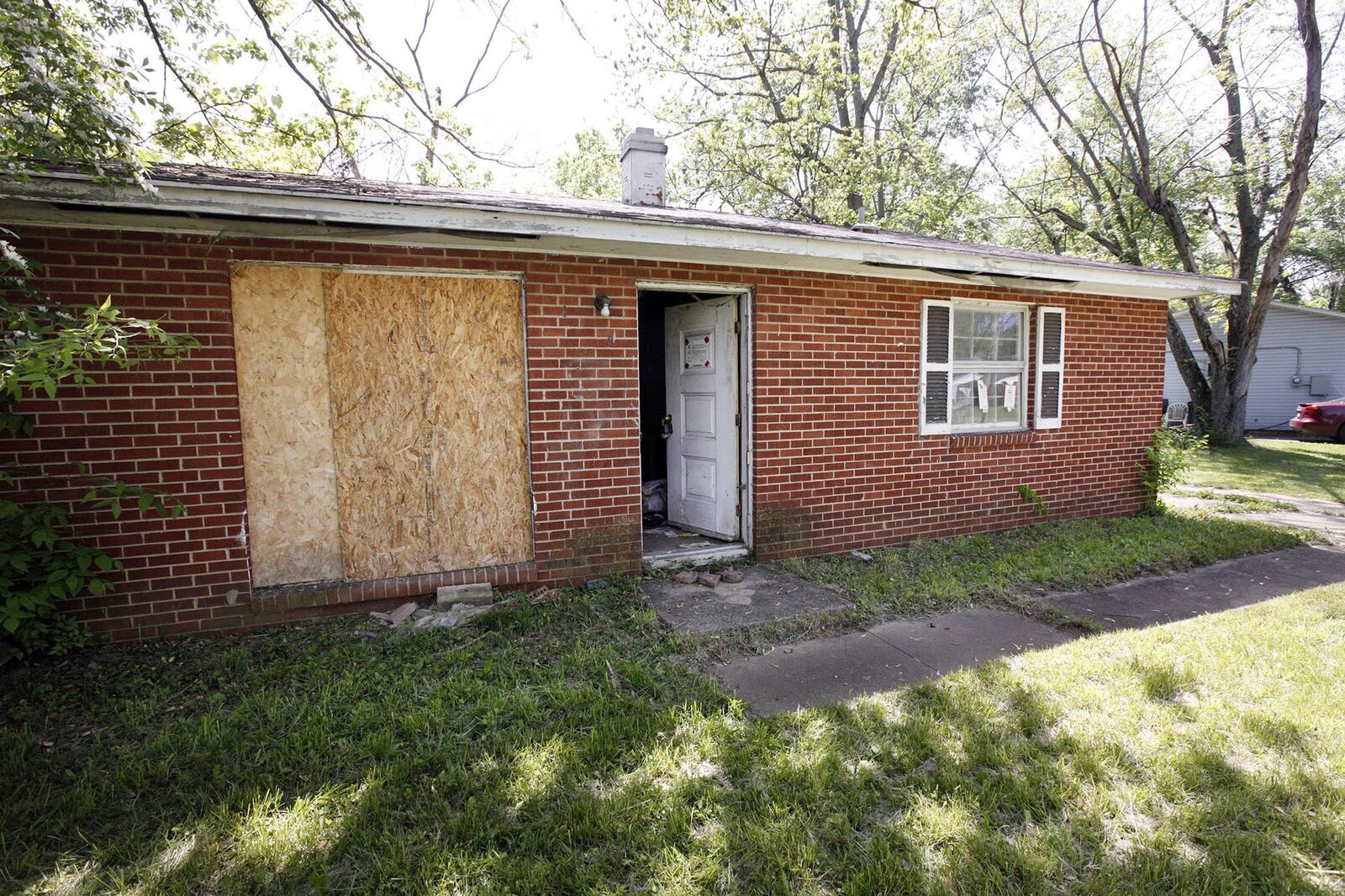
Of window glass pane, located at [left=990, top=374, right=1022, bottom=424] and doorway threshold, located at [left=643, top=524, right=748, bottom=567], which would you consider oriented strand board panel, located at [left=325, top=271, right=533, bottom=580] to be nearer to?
doorway threshold, located at [left=643, top=524, right=748, bottom=567]

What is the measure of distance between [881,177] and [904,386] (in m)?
14.0

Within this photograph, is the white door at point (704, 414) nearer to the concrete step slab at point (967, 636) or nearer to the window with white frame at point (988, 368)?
the concrete step slab at point (967, 636)

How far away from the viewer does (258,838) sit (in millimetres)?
2408

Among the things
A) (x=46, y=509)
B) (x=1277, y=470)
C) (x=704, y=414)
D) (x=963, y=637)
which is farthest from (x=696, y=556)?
(x=1277, y=470)

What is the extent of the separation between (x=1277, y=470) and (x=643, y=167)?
42.4 feet

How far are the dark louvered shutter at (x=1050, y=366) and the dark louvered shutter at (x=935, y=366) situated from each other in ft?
4.16

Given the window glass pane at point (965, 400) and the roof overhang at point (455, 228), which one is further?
the window glass pane at point (965, 400)

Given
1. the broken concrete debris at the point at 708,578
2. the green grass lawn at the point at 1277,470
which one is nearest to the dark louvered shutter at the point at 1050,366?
the broken concrete debris at the point at 708,578

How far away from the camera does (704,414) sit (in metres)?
6.50

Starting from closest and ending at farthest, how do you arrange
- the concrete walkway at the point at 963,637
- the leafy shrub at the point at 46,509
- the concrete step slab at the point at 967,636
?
the leafy shrub at the point at 46,509, the concrete walkway at the point at 963,637, the concrete step slab at the point at 967,636

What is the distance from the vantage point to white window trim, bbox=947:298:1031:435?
22.4 ft

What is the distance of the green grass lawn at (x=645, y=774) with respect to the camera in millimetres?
2273

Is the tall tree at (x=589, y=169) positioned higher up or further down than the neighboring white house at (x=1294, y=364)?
higher up

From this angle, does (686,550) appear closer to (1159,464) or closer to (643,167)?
(643,167)
